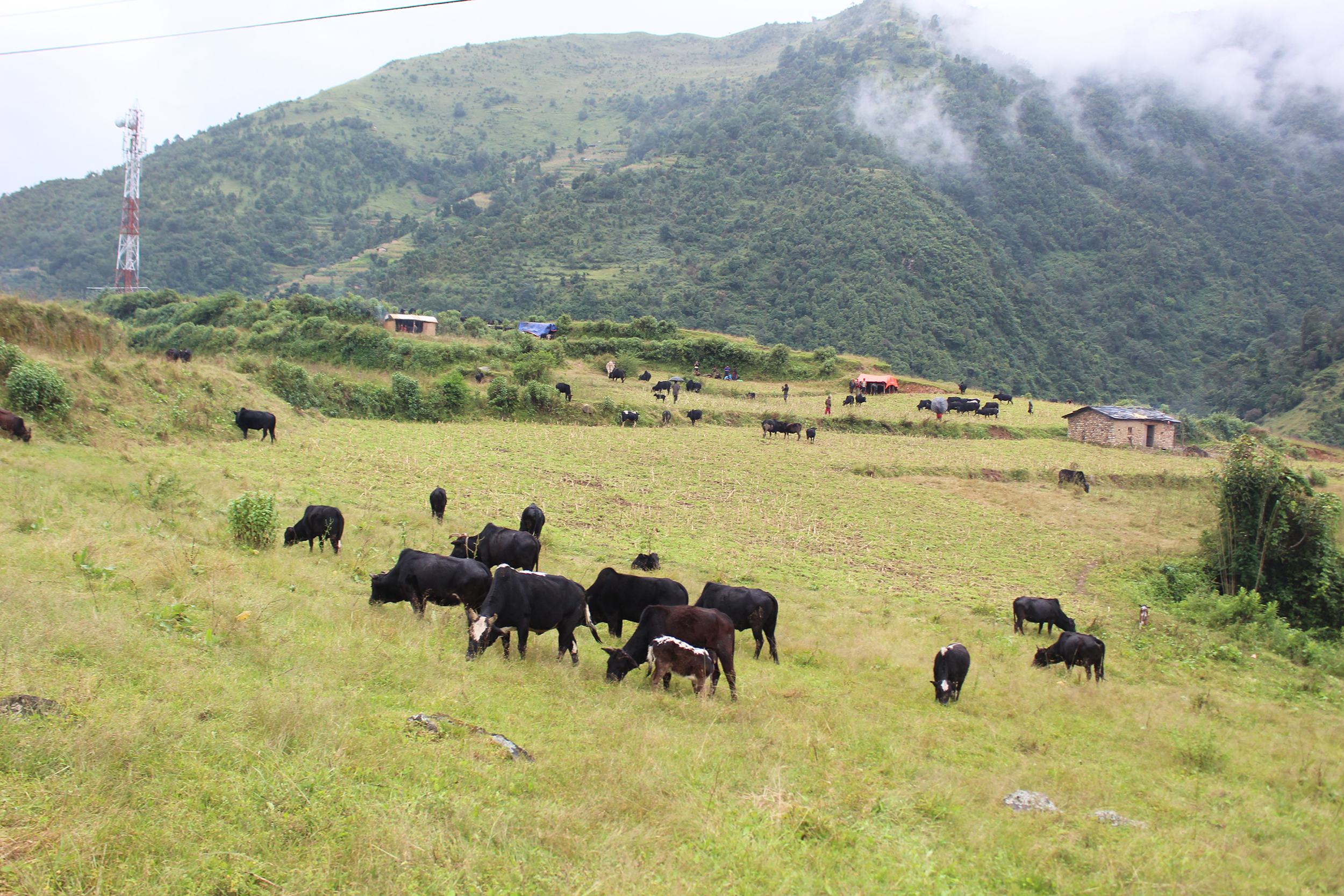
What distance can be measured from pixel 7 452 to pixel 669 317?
86.0 metres

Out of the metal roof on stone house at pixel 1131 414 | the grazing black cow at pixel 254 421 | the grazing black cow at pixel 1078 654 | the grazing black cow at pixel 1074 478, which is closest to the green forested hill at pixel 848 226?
the metal roof on stone house at pixel 1131 414

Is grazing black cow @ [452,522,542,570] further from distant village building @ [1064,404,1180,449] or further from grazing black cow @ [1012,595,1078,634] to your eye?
distant village building @ [1064,404,1180,449]

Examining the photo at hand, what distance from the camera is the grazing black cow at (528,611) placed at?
9695mm

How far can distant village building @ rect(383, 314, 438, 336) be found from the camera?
181 feet

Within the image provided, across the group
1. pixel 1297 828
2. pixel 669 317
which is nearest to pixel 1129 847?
pixel 1297 828

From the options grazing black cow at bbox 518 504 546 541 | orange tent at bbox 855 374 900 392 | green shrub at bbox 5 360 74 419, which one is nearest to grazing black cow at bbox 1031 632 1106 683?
grazing black cow at bbox 518 504 546 541

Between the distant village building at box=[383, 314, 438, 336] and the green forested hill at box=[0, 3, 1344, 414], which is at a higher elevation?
the green forested hill at box=[0, 3, 1344, 414]

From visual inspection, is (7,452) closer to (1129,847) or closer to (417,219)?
(1129,847)

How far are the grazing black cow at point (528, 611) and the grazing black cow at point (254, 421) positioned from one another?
58.6 ft

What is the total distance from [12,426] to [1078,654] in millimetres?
20804

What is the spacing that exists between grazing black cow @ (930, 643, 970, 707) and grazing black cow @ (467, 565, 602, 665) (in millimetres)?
4385

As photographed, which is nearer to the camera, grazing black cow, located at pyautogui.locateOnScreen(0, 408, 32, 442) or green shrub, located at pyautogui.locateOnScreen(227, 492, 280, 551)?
green shrub, located at pyautogui.locateOnScreen(227, 492, 280, 551)

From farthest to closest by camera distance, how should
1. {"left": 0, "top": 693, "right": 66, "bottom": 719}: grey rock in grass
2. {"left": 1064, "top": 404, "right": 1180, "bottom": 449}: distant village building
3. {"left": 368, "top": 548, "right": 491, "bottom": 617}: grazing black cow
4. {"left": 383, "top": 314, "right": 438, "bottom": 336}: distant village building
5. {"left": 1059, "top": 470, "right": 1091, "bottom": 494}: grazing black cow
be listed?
1. {"left": 383, "top": 314, "right": 438, "bottom": 336}: distant village building
2. {"left": 1064, "top": 404, "right": 1180, "bottom": 449}: distant village building
3. {"left": 1059, "top": 470, "right": 1091, "bottom": 494}: grazing black cow
4. {"left": 368, "top": 548, "right": 491, "bottom": 617}: grazing black cow
5. {"left": 0, "top": 693, "right": 66, "bottom": 719}: grey rock in grass

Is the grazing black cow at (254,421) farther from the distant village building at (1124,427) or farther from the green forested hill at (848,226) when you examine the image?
the green forested hill at (848,226)
